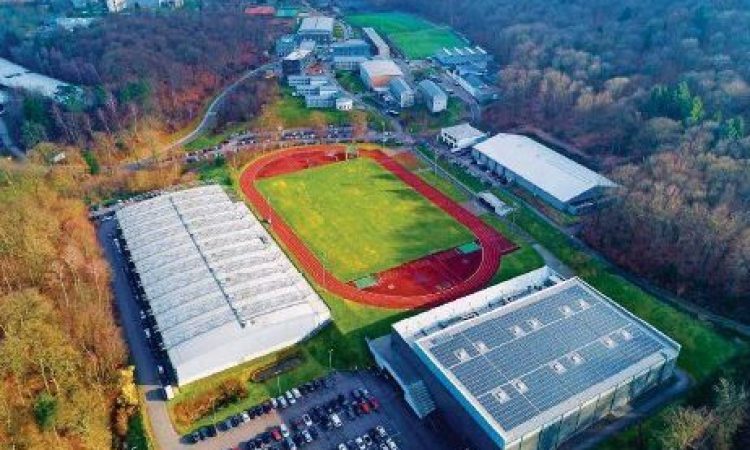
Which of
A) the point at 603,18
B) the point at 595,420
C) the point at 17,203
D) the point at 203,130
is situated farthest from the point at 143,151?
the point at 603,18

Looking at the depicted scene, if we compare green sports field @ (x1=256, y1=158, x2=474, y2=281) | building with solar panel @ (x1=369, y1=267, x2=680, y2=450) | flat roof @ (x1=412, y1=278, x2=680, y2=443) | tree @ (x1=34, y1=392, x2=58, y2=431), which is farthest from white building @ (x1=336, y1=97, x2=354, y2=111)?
tree @ (x1=34, y1=392, x2=58, y2=431)

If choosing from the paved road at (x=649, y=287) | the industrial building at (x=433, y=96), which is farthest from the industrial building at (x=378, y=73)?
the paved road at (x=649, y=287)

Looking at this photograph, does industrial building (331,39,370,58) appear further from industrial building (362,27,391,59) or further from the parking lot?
the parking lot

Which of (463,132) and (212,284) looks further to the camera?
(463,132)

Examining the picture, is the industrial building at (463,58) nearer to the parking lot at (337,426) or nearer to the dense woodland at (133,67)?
the dense woodland at (133,67)

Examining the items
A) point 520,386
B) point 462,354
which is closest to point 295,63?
point 462,354

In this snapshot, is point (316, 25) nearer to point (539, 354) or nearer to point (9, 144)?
point (9, 144)
